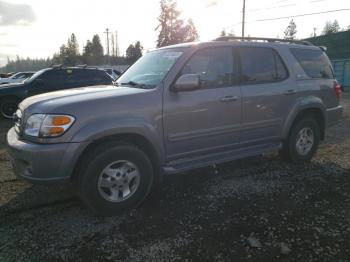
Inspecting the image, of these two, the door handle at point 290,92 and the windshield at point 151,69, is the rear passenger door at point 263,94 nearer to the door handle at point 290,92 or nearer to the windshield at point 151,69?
the door handle at point 290,92

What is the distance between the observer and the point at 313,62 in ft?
17.4

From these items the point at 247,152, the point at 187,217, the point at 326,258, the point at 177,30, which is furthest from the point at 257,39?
the point at 177,30

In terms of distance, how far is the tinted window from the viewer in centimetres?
442

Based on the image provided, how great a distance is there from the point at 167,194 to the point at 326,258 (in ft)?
6.54

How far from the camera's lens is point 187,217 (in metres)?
3.47

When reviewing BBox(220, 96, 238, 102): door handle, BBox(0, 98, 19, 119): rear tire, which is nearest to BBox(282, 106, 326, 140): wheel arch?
BBox(220, 96, 238, 102): door handle

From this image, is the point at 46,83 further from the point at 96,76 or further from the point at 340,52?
the point at 340,52

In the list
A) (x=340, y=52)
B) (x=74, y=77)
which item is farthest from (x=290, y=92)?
(x=340, y=52)

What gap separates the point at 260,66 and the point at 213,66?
35.1 inches

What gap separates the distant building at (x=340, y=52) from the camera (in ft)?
67.7

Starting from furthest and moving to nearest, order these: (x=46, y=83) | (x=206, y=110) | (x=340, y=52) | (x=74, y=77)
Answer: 1. (x=340, y=52)
2. (x=74, y=77)
3. (x=46, y=83)
4. (x=206, y=110)

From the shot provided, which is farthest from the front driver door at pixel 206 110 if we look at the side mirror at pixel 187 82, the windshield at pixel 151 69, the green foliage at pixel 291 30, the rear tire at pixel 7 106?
the green foliage at pixel 291 30

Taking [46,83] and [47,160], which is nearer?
[47,160]

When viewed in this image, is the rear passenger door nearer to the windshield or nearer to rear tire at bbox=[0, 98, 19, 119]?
the windshield
